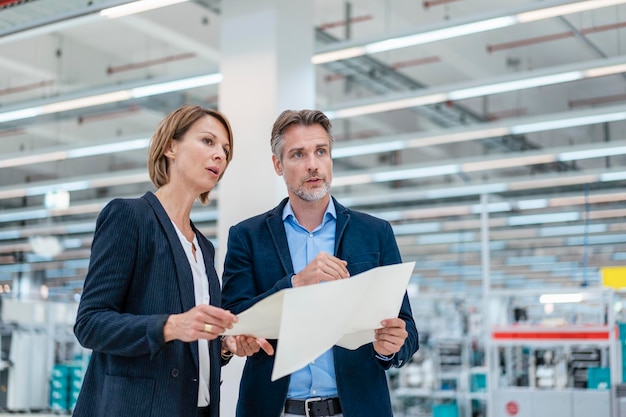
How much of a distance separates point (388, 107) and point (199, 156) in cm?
733

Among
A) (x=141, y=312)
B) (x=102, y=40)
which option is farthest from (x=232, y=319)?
(x=102, y=40)

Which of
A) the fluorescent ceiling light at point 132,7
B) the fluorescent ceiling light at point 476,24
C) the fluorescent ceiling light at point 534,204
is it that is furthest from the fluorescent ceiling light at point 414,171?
the fluorescent ceiling light at point 132,7

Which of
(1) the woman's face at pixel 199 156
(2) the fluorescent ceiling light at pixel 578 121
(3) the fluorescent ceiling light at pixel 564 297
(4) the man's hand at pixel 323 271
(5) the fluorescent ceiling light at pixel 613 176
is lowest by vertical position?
(3) the fluorescent ceiling light at pixel 564 297

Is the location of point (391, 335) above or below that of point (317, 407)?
above

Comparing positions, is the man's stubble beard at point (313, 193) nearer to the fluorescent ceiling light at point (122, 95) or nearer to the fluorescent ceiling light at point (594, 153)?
the fluorescent ceiling light at point (122, 95)

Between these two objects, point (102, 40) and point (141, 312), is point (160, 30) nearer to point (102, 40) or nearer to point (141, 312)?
point (102, 40)

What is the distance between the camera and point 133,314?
1.84m

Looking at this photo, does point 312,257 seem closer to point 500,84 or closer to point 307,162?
point 307,162

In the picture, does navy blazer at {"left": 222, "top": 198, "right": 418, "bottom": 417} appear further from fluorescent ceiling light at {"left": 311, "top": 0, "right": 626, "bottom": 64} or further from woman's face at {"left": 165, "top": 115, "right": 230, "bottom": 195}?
fluorescent ceiling light at {"left": 311, "top": 0, "right": 626, "bottom": 64}

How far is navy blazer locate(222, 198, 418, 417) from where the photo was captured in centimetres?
204

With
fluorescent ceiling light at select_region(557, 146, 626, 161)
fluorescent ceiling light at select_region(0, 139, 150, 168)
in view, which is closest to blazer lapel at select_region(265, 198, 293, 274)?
fluorescent ceiling light at select_region(0, 139, 150, 168)

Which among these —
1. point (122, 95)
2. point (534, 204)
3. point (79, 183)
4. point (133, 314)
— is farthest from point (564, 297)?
point (79, 183)

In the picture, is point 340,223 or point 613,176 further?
point 613,176

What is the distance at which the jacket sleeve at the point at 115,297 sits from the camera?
5.62ft
